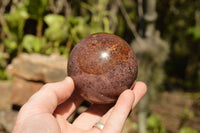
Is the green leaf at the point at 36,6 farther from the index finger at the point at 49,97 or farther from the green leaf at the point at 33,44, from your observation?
the index finger at the point at 49,97

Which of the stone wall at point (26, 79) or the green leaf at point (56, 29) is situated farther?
the green leaf at point (56, 29)

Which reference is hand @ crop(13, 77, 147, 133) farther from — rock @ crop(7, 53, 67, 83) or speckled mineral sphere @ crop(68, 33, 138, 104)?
rock @ crop(7, 53, 67, 83)

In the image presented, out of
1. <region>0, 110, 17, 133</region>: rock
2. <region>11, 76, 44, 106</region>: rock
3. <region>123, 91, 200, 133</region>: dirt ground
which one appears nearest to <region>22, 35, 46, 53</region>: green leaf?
<region>11, 76, 44, 106</region>: rock

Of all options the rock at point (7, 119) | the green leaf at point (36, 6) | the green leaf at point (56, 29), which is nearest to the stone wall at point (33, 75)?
the rock at point (7, 119)

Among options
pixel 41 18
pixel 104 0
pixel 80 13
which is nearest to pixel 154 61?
pixel 104 0

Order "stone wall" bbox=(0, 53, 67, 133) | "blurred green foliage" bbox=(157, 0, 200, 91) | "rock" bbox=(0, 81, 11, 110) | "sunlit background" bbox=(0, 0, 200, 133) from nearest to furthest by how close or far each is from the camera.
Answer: "sunlit background" bbox=(0, 0, 200, 133) → "stone wall" bbox=(0, 53, 67, 133) → "rock" bbox=(0, 81, 11, 110) → "blurred green foliage" bbox=(157, 0, 200, 91)

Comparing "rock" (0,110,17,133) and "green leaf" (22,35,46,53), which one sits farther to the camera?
"green leaf" (22,35,46,53)

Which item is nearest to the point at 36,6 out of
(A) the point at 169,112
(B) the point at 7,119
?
(B) the point at 7,119
